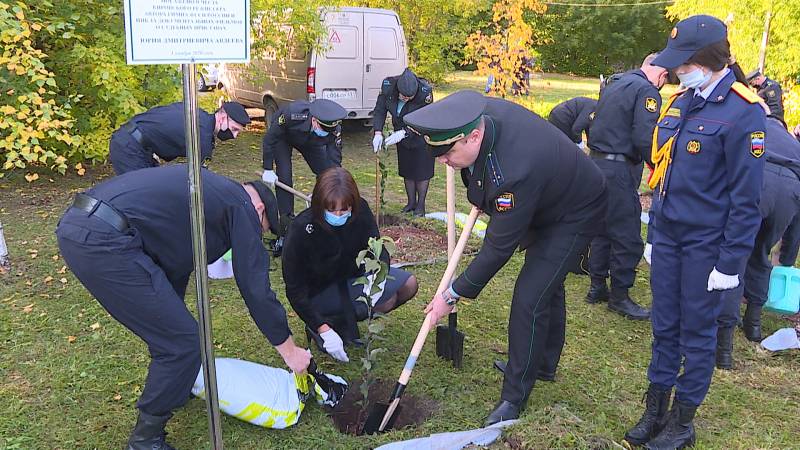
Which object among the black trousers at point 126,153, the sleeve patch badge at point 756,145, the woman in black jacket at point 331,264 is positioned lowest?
the woman in black jacket at point 331,264

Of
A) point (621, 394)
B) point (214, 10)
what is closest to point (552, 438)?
point (621, 394)

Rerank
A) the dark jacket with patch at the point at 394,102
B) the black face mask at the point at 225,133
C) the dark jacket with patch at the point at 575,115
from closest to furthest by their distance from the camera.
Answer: the black face mask at the point at 225,133
the dark jacket with patch at the point at 575,115
the dark jacket with patch at the point at 394,102

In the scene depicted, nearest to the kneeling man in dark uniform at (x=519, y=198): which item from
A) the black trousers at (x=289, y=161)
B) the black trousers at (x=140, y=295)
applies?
the black trousers at (x=140, y=295)

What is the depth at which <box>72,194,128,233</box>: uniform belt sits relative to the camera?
2.36m

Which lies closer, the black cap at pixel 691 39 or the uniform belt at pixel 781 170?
the black cap at pixel 691 39

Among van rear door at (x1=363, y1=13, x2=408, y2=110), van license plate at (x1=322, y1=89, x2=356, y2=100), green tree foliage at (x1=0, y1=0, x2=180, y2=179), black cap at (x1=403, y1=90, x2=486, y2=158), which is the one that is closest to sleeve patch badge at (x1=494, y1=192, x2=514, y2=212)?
black cap at (x1=403, y1=90, x2=486, y2=158)

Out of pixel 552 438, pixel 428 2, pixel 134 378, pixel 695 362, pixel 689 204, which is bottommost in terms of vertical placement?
pixel 134 378

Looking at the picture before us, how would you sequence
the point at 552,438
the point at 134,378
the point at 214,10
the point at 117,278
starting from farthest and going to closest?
the point at 134,378 → the point at 552,438 → the point at 117,278 → the point at 214,10

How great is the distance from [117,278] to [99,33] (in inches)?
186

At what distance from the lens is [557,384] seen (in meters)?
3.36

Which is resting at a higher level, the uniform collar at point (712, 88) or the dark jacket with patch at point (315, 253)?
the uniform collar at point (712, 88)

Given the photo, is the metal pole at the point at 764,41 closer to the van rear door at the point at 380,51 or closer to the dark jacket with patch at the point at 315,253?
the van rear door at the point at 380,51

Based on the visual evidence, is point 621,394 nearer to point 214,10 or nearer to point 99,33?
point 214,10

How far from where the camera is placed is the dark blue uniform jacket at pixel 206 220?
95.7 inches
